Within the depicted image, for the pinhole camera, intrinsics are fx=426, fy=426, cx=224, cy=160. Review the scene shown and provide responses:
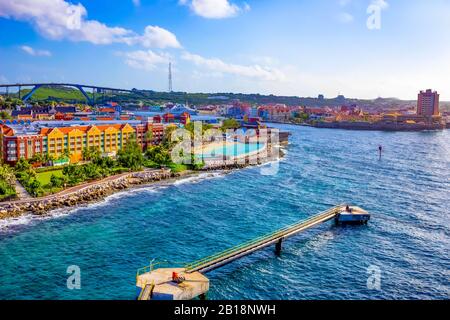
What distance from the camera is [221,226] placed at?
19.7 meters

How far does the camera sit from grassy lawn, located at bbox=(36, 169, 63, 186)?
25944 millimetres

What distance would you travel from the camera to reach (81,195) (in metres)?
23.8

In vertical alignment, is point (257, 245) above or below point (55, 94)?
below

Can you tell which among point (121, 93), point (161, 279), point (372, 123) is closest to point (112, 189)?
point (161, 279)

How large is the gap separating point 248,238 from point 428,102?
9612 cm

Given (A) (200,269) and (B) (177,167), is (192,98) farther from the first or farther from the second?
(A) (200,269)

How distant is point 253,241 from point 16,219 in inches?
447

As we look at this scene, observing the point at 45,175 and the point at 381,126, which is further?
the point at 381,126

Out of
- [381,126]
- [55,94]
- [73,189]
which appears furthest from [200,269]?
[55,94]

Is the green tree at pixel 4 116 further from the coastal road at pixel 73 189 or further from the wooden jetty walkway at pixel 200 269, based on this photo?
the wooden jetty walkway at pixel 200 269

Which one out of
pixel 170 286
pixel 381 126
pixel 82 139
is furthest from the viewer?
pixel 381 126

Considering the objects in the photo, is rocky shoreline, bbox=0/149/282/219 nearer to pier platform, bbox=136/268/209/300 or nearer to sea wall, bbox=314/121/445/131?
pier platform, bbox=136/268/209/300

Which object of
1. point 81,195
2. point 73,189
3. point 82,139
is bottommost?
point 81,195

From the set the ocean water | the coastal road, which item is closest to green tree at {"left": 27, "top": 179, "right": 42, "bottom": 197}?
the coastal road
